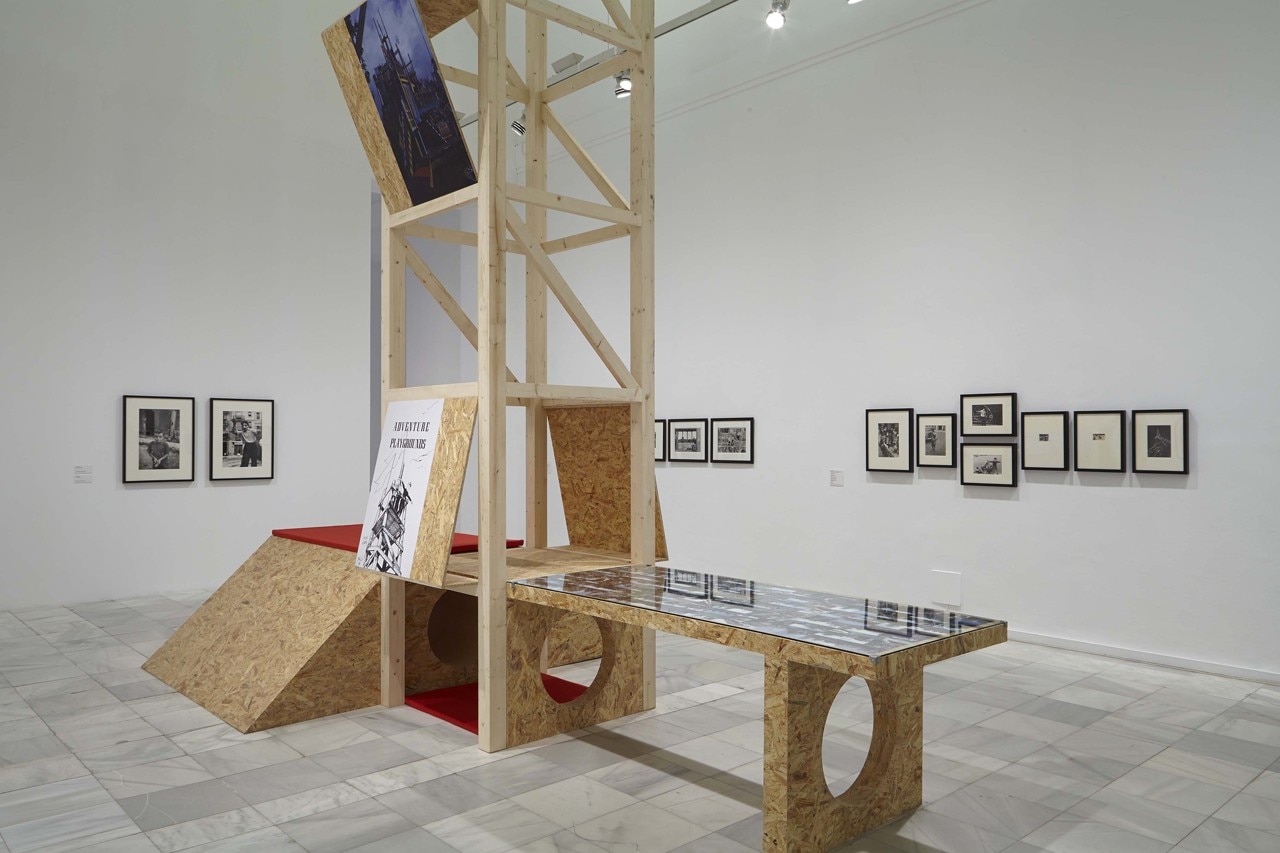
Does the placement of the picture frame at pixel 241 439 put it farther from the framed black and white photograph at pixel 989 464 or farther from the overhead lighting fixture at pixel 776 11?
the framed black and white photograph at pixel 989 464

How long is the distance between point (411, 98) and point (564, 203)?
3.39 ft

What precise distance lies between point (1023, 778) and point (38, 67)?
10955 mm

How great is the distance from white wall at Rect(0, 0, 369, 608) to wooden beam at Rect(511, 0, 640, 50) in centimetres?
673

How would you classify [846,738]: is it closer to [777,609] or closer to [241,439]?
[777,609]

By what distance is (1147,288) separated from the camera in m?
6.68

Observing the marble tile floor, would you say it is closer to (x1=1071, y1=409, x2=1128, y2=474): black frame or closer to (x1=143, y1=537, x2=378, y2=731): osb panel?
(x1=143, y1=537, x2=378, y2=731): osb panel

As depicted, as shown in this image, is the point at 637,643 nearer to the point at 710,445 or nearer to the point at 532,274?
the point at 532,274

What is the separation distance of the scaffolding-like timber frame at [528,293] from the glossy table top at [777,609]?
543 millimetres

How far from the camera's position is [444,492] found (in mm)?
4891

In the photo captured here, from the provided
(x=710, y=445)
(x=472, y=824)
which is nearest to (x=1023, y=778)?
(x=472, y=824)

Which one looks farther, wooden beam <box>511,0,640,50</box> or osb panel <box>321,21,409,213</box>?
osb panel <box>321,21,409,213</box>

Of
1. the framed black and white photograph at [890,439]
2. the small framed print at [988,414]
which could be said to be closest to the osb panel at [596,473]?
the framed black and white photograph at [890,439]

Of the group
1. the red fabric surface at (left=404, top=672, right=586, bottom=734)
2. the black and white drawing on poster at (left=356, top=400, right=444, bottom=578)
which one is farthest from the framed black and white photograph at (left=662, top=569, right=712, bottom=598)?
the black and white drawing on poster at (left=356, top=400, right=444, bottom=578)

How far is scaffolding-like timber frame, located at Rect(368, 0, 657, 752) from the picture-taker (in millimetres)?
4816
